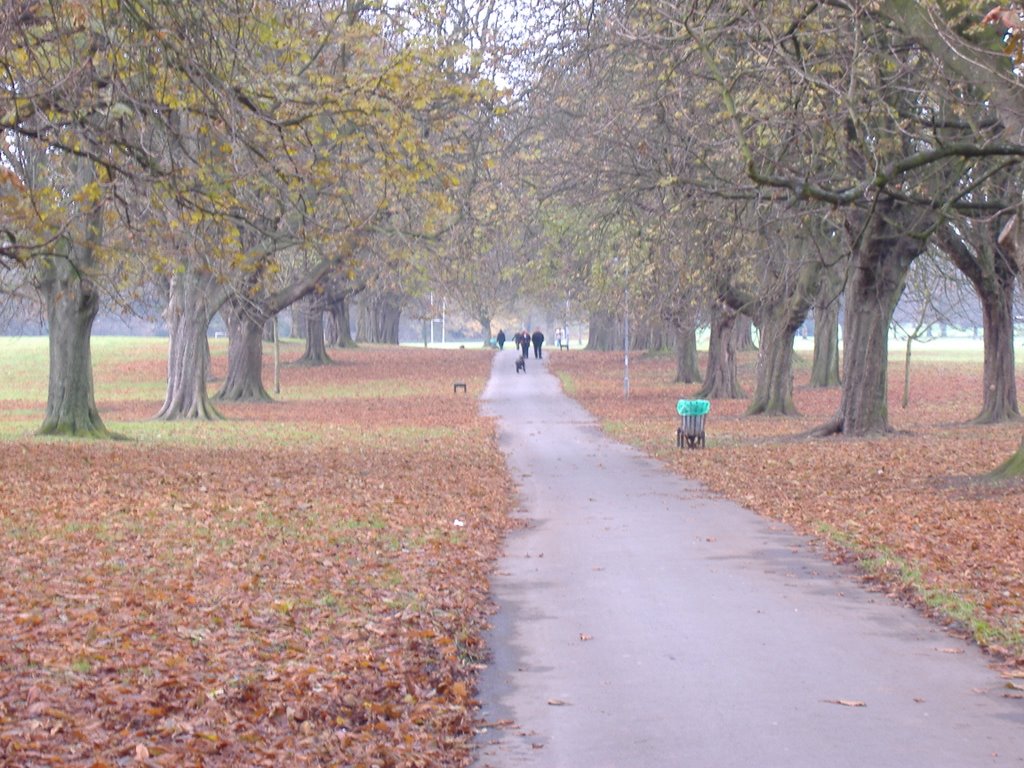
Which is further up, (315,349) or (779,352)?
(779,352)

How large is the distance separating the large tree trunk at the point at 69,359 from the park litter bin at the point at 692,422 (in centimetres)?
1012

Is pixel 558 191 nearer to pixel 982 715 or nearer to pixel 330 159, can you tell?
pixel 330 159

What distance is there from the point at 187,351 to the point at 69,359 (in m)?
7.67

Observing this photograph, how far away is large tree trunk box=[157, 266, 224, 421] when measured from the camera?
30.0 m

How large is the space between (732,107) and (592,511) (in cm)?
469

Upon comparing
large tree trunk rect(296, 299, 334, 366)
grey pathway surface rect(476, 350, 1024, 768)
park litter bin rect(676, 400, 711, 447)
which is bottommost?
grey pathway surface rect(476, 350, 1024, 768)

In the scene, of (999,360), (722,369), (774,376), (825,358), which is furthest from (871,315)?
(825,358)

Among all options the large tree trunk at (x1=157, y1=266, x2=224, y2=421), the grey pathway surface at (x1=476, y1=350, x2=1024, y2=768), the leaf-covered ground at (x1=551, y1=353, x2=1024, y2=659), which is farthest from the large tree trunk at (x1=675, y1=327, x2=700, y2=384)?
the grey pathway surface at (x1=476, y1=350, x2=1024, y2=768)

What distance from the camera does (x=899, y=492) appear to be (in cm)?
1509

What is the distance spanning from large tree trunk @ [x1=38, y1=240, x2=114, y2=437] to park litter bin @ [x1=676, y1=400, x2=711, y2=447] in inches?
398

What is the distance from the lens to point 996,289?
26719 mm

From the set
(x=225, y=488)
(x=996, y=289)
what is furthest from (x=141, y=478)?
(x=996, y=289)

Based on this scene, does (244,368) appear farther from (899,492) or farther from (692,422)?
(899,492)

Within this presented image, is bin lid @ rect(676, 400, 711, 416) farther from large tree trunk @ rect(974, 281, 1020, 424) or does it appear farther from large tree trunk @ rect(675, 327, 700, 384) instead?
large tree trunk @ rect(675, 327, 700, 384)
